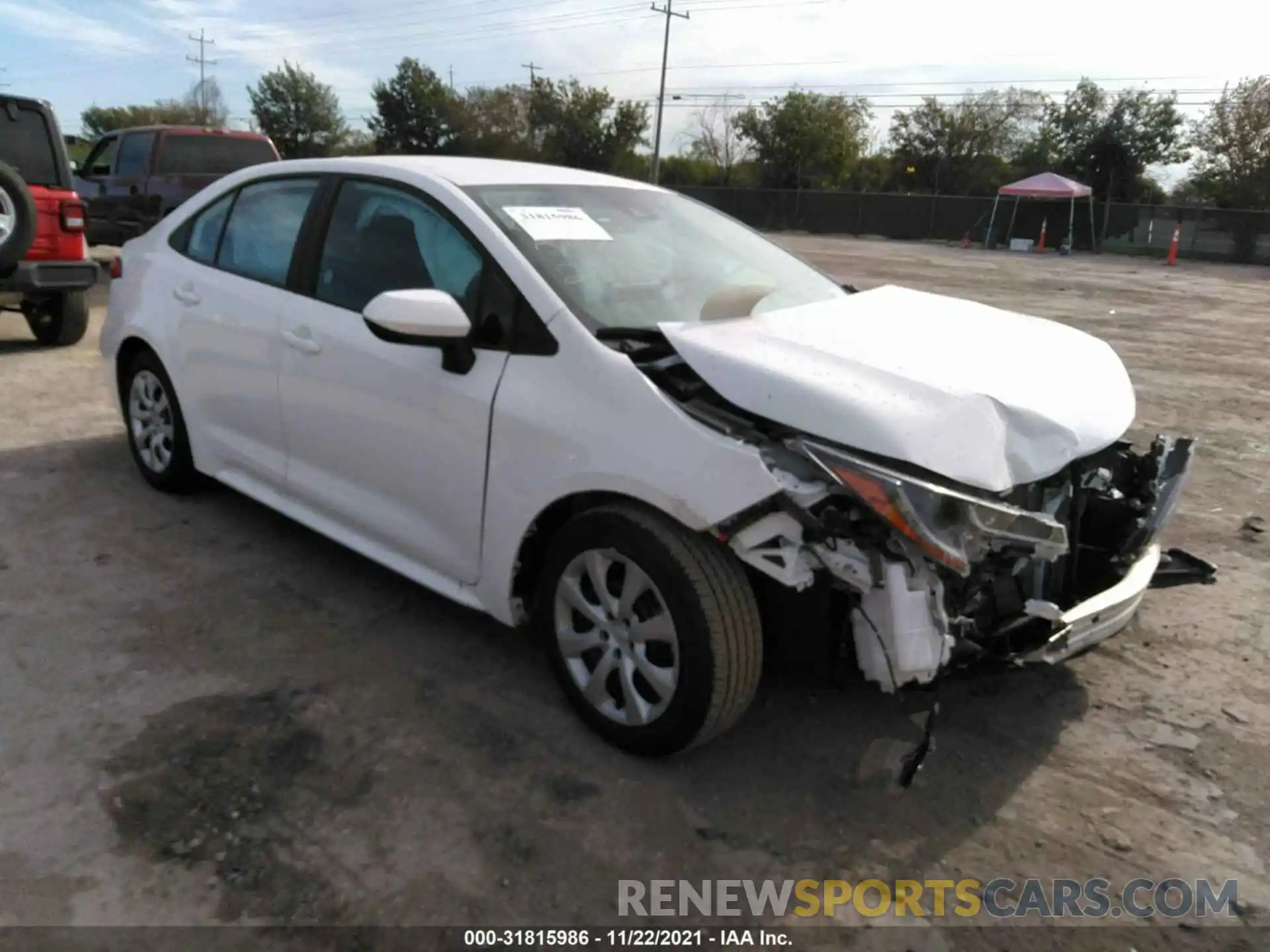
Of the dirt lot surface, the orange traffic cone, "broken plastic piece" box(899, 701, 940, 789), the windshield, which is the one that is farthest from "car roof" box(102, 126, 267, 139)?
the orange traffic cone

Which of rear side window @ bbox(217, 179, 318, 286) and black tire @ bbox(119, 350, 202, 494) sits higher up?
rear side window @ bbox(217, 179, 318, 286)

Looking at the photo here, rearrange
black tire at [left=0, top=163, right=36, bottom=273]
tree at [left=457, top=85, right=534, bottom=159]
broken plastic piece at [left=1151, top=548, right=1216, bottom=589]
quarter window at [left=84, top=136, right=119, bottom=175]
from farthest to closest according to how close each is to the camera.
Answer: tree at [left=457, top=85, right=534, bottom=159], quarter window at [left=84, top=136, right=119, bottom=175], black tire at [left=0, top=163, right=36, bottom=273], broken plastic piece at [left=1151, top=548, right=1216, bottom=589]

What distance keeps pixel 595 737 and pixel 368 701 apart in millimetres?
743

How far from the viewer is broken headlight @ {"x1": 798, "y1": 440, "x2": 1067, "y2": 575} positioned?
239 centimetres

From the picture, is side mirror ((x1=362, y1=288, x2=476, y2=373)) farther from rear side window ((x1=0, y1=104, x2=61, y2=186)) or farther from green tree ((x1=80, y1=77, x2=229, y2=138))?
green tree ((x1=80, y1=77, x2=229, y2=138))

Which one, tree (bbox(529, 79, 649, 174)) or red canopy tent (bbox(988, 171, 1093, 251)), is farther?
tree (bbox(529, 79, 649, 174))

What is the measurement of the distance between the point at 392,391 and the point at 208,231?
1.79 metres

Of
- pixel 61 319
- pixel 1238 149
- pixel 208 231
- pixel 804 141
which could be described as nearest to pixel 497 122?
pixel 804 141

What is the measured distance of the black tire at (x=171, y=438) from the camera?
454 cm

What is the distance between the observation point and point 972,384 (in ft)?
8.86

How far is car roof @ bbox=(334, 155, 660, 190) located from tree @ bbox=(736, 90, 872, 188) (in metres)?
47.2

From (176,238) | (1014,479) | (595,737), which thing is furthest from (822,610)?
(176,238)

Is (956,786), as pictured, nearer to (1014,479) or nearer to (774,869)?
(774,869)

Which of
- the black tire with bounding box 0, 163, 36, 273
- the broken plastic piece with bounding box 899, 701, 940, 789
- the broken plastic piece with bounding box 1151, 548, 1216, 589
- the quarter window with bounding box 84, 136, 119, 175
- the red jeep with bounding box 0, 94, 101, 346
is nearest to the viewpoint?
the broken plastic piece with bounding box 899, 701, 940, 789
